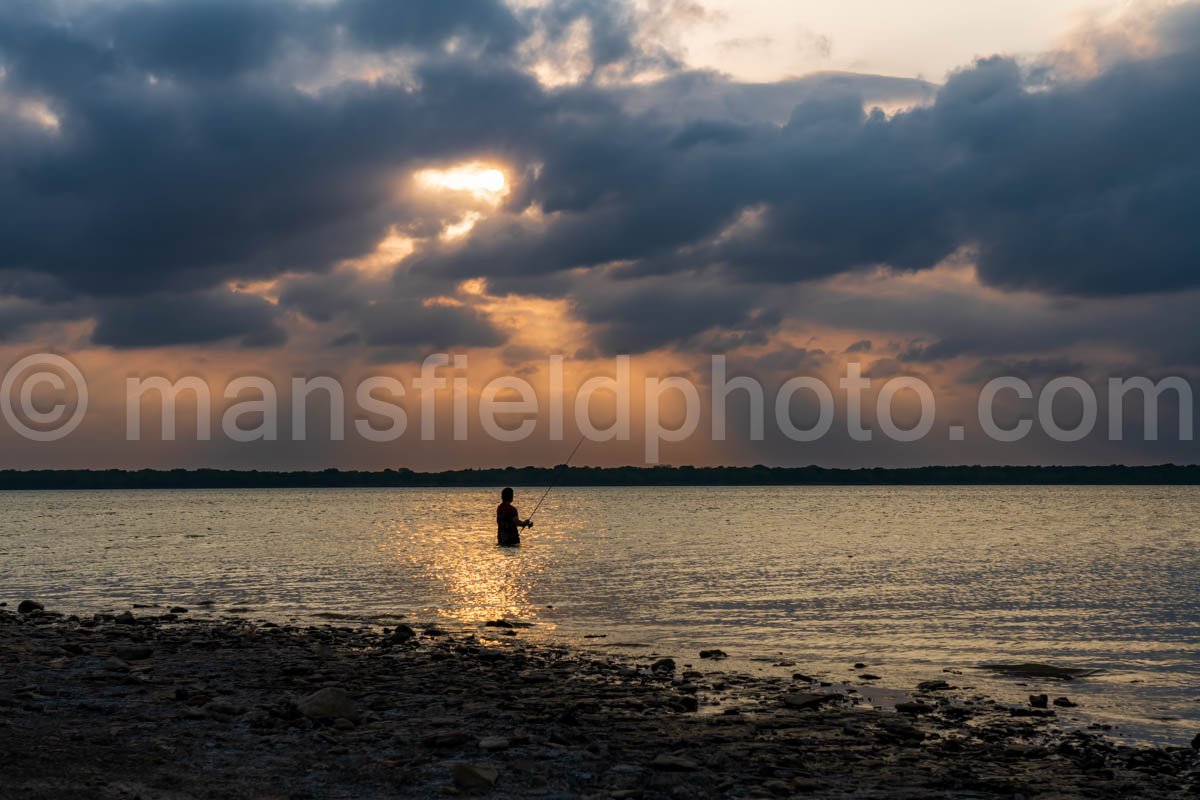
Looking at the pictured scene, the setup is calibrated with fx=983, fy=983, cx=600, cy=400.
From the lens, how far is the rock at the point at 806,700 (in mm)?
14734

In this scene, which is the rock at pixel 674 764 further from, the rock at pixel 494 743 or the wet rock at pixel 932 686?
the wet rock at pixel 932 686

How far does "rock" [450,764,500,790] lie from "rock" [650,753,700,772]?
72.6 inches

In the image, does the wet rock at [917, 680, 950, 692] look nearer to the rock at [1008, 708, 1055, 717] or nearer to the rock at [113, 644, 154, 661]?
the rock at [1008, 708, 1055, 717]

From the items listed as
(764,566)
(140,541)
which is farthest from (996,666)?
(140,541)

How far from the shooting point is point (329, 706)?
43.1ft

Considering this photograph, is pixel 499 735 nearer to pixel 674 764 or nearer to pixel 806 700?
pixel 674 764

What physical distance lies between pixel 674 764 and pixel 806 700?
459cm

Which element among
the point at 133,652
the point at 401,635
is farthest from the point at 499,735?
the point at 401,635

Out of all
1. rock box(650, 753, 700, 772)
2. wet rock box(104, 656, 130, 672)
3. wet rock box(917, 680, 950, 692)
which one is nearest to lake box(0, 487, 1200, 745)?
wet rock box(917, 680, 950, 692)

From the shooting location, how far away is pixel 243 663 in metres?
17.5

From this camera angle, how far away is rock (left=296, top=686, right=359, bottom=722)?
510 inches

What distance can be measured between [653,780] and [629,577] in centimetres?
2684

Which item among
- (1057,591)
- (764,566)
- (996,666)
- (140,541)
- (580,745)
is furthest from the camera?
(140,541)

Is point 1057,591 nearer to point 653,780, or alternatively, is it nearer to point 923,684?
point 923,684
